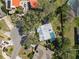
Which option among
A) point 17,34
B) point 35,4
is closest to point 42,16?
point 35,4

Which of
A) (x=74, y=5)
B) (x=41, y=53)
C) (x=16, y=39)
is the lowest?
(x=41, y=53)

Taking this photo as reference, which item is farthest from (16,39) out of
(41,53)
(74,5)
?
(74,5)

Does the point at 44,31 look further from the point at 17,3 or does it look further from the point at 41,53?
the point at 17,3

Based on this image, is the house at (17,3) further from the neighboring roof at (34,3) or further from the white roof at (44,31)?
the white roof at (44,31)

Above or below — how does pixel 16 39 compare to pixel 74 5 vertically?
below

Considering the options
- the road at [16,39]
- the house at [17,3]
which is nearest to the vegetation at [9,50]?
the road at [16,39]

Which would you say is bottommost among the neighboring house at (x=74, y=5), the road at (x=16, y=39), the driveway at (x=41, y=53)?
the driveway at (x=41, y=53)

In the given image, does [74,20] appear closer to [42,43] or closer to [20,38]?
[42,43]

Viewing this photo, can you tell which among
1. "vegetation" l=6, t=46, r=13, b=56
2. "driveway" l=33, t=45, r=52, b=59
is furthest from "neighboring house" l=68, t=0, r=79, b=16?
"vegetation" l=6, t=46, r=13, b=56
